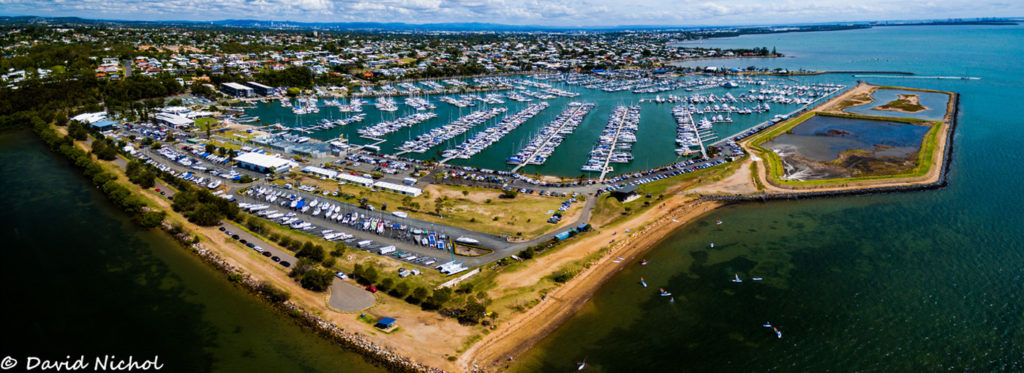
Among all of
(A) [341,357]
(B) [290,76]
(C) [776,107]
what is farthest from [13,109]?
(C) [776,107]

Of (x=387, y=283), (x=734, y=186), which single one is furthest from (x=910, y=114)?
(x=387, y=283)

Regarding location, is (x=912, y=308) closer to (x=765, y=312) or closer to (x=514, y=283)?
(x=765, y=312)

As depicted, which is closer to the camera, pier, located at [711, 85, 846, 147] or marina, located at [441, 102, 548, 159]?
marina, located at [441, 102, 548, 159]

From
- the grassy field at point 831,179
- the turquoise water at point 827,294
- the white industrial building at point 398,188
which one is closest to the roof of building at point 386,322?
the turquoise water at point 827,294

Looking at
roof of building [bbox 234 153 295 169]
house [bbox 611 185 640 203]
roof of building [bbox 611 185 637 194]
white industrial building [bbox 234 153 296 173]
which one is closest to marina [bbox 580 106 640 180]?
roof of building [bbox 611 185 637 194]

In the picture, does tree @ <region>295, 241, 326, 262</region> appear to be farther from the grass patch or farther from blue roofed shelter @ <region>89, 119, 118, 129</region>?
blue roofed shelter @ <region>89, 119, 118, 129</region>

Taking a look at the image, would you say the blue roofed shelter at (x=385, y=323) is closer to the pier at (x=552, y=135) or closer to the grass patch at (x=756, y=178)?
the pier at (x=552, y=135)

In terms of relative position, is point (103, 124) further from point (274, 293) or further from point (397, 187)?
point (274, 293)
